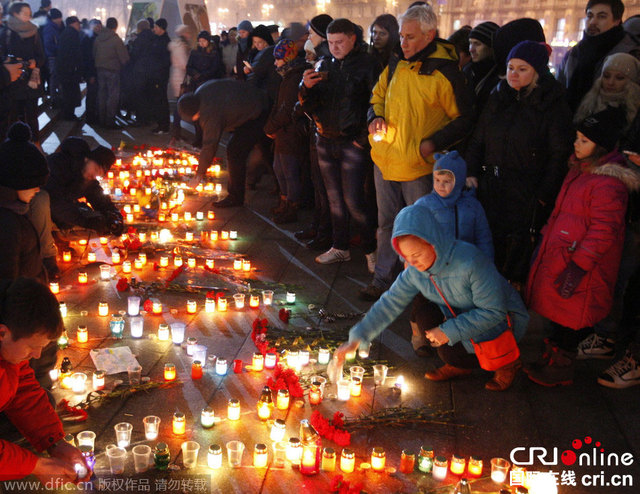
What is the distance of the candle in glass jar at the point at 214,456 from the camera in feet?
10.9

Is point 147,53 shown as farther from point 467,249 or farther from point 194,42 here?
point 467,249

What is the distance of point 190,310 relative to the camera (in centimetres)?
524

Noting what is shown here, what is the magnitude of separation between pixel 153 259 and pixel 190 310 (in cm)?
154

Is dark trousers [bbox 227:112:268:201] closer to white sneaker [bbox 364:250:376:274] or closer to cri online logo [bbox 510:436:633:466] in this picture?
white sneaker [bbox 364:250:376:274]

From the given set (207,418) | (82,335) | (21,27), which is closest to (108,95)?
(21,27)

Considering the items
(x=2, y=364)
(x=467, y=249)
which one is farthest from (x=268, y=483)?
(x=467, y=249)

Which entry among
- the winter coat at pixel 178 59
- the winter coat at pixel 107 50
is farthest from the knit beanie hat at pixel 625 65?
the winter coat at pixel 107 50

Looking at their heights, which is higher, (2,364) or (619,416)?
(2,364)

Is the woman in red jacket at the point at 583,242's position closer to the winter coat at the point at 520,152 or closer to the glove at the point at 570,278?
the glove at the point at 570,278

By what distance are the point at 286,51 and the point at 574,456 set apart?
16.8ft

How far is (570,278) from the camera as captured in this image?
4.13 m

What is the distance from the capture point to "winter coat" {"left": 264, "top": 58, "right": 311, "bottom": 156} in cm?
710

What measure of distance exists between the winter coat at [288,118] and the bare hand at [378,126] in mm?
2095

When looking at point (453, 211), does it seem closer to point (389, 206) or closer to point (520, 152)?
point (520, 152)
